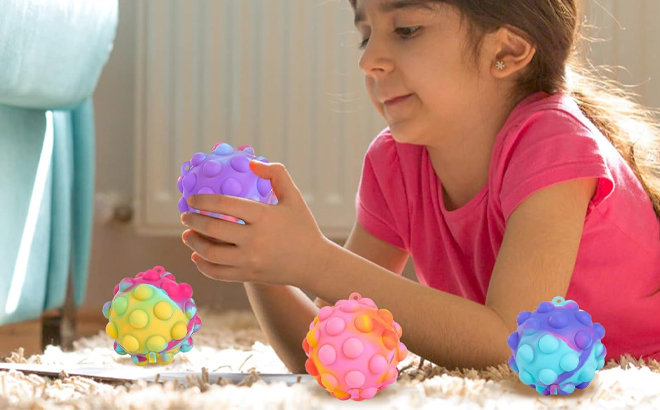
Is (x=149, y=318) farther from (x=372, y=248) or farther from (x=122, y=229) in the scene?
(x=122, y=229)

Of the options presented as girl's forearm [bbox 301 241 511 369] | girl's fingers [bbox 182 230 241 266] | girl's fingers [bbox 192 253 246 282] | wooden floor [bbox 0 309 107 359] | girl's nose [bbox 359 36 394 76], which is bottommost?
wooden floor [bbox 0 309 107 359]

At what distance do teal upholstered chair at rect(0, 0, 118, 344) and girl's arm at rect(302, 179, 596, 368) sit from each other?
1.82ft

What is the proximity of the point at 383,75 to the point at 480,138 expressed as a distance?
0.14 meters

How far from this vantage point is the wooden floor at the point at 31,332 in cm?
143

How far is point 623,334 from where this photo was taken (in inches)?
39.9

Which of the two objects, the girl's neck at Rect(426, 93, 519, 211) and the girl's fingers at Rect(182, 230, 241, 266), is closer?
the girl's fingers at Rect(182, 230, 241, 266)

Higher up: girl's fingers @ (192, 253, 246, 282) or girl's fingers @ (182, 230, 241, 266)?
girl's fingers @ (182, 230, 241, 266)

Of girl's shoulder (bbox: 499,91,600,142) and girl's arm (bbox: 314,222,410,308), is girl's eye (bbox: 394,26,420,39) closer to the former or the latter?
girl's shoulder (bbox: 499,91,600,142)

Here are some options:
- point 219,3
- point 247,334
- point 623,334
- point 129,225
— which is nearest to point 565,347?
point 623,334

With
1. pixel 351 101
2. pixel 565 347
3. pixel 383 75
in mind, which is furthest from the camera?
pixel 351 101

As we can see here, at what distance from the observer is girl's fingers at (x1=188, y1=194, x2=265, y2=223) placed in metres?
0.75

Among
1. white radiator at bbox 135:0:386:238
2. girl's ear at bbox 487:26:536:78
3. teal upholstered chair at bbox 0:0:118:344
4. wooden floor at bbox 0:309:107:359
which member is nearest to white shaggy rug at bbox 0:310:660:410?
girl's ear at bbox 487:26:536:78

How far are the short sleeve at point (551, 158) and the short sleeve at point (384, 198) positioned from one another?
0.73ft

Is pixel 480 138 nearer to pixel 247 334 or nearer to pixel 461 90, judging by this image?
pixel 461 90
